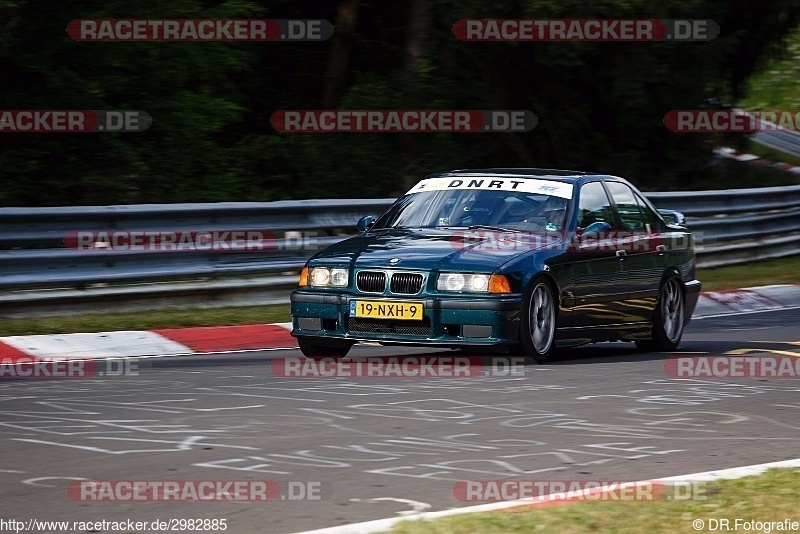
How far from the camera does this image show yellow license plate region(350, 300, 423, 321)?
33.4 feet

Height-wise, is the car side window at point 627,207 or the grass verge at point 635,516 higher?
the car side window at point 627,207

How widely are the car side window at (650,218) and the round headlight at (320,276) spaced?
319 centimetres

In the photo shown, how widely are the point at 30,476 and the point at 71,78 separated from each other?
12927 mm

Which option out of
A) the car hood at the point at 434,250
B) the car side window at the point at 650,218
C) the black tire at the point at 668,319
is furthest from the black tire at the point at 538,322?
the car side window at the point at 650,218

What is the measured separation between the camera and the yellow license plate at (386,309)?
10.2 meters

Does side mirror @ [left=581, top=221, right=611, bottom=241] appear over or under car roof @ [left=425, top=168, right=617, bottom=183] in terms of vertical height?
under

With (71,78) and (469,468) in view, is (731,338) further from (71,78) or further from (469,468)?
(71,78)

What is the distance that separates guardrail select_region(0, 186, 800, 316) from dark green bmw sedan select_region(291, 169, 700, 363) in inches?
114

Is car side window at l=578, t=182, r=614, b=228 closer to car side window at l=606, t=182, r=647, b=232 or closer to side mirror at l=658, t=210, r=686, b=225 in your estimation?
car side window at l=606, t=182, r=647, b=232

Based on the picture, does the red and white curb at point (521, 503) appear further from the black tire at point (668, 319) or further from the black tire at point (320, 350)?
the black tire at point (668, 319)

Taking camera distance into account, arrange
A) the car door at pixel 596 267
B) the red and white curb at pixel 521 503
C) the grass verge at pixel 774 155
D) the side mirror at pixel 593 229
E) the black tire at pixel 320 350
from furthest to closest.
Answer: the grass verge at pixel 774 155
the side mirror at pixel 593 229
the car door at pixel 596 267
the black tire at pixel 320 350
the red and white curb at pixel 521 503

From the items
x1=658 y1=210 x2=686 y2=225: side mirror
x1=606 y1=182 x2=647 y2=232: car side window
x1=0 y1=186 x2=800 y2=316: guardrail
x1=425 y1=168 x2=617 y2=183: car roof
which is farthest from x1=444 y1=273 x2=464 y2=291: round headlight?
x1=0 y1=186 x2=800 y2=316: guardrail

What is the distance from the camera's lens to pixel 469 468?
21.3ft

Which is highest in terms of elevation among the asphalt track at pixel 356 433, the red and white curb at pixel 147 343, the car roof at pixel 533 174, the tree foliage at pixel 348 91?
the tree foliage at pixel 348 91
